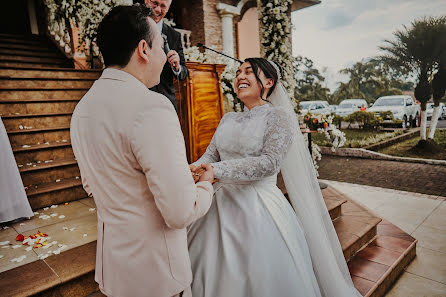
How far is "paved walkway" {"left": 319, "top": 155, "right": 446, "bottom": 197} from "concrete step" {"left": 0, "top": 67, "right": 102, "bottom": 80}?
5792 mm

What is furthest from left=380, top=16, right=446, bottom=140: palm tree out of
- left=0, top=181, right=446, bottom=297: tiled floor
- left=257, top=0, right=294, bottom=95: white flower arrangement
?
left=257, top=0, right=294, bottom=95: white flower arrangement

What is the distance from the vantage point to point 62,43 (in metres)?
6.53

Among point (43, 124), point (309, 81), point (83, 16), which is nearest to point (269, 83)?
point (43, 124)

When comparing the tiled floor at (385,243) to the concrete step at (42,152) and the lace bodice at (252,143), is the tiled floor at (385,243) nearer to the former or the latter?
the concrete step at (42,152)

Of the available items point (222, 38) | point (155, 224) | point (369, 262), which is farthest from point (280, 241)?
point (222, 38)

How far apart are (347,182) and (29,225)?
5.99m

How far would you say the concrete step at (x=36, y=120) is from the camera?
4.19 meters

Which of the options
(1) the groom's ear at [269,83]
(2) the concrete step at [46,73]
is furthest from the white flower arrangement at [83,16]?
(1) the groom's ear at [269,83]

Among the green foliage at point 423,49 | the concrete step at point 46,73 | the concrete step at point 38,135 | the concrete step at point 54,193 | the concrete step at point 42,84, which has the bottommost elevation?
the concrete step at point 54,193

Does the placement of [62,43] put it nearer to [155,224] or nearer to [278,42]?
[278,42]

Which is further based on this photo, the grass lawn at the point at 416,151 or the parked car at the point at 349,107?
the parked car at the point at 349,107

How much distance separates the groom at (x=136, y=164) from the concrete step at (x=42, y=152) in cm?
337

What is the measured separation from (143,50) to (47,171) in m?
3.39

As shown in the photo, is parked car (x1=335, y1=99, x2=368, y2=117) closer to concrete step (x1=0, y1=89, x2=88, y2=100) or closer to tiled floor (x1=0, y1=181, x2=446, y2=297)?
tiled floor (x1=0, y1=181, x2=446, y2=297)
